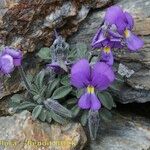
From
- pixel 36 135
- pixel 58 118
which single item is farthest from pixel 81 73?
pixel 36 135

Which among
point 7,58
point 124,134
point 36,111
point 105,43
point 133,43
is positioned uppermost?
point 7,58

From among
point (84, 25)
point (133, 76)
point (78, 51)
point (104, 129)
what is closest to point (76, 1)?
point (84, 25)

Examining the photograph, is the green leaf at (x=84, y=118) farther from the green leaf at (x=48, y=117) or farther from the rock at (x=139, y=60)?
the rock at (x=139, y=60)

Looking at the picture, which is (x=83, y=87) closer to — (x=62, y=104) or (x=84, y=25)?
(x=62, y=104)

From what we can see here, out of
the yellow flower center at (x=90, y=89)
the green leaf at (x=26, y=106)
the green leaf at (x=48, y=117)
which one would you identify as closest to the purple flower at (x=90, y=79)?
the yellow flower center at (x=90, y=89)

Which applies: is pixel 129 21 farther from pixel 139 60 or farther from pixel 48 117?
pixel 48 117
